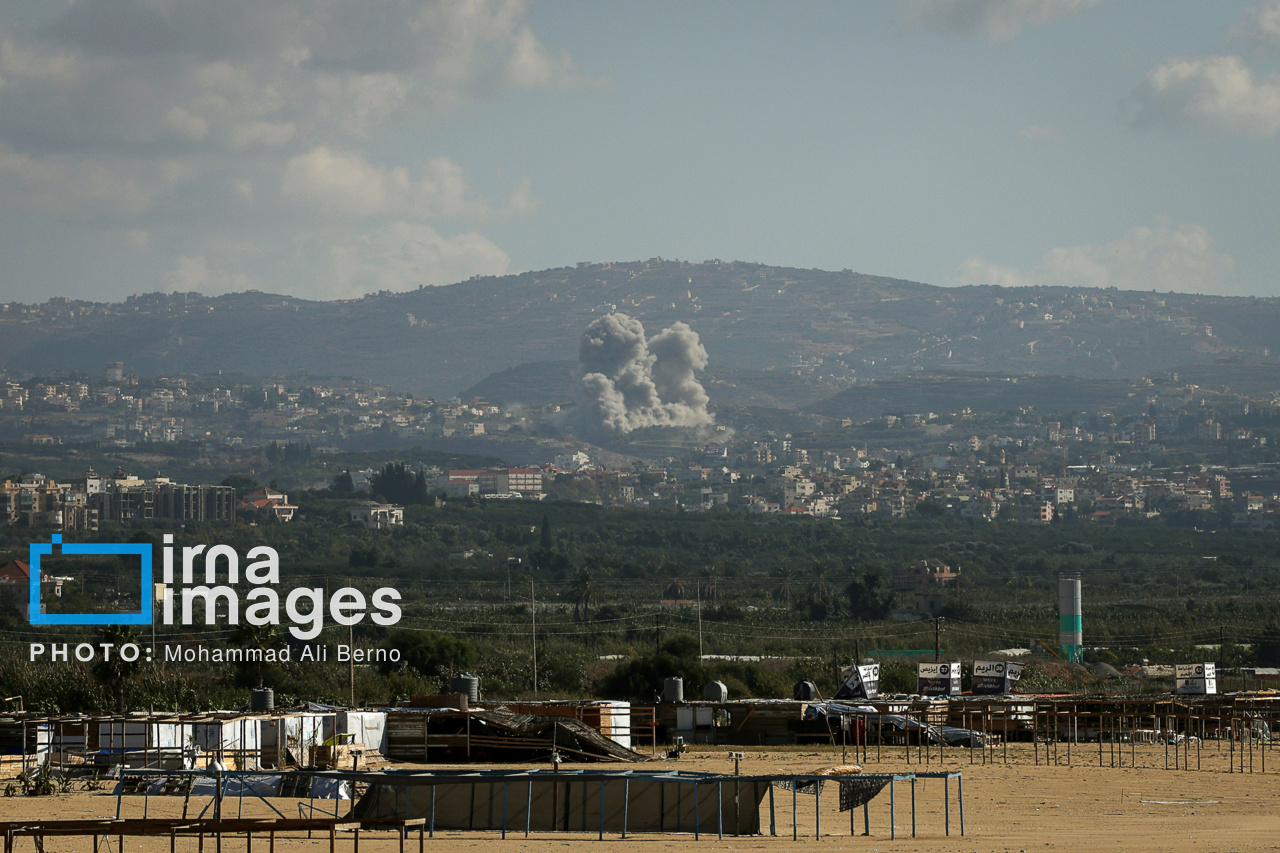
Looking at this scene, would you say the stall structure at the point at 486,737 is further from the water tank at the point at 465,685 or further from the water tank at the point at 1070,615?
the water tank at the point at 1070,615

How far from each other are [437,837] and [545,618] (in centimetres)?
7313

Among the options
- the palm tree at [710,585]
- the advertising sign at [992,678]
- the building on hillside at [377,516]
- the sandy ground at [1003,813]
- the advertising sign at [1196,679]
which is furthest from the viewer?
the building on hillside at [377,516]

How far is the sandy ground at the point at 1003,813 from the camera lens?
1873 centimetres

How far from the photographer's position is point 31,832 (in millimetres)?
15242

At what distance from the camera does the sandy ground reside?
18.7 metres

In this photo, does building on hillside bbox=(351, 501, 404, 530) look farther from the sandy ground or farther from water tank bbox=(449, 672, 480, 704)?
the sandy ground

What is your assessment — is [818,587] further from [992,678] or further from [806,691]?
[806,691]

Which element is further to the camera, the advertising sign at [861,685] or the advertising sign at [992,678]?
the advertising sign at [992,678]

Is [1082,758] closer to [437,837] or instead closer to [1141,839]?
Answer: [1141,839]

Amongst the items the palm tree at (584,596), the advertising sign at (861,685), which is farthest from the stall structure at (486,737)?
the palm tree at (584,596)

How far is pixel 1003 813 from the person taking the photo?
22.7 m

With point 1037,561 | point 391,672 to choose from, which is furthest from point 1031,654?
point 1037,561

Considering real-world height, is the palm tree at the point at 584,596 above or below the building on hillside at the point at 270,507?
below

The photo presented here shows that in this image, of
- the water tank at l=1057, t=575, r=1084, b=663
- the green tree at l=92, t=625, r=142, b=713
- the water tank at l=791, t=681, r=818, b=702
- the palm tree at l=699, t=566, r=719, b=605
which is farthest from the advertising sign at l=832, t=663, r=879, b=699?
the palm tree at l=699, t=566, r=719, b=605
